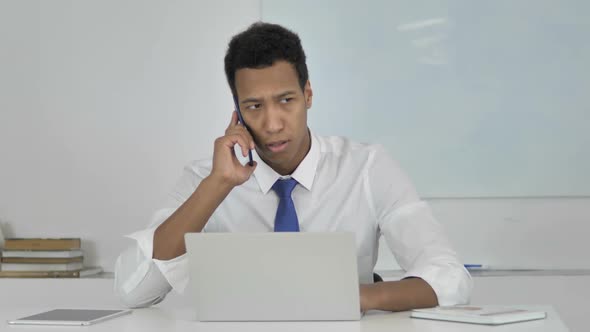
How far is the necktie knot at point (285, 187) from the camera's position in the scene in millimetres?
2455

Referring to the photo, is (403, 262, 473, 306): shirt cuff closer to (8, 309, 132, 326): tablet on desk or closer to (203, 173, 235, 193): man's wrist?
(203, 173, 235, 193): man's wrist

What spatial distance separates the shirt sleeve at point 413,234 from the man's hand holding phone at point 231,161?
41cm

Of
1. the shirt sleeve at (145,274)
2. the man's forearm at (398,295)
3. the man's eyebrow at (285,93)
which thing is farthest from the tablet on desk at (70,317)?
the man's eyebrow at (285,93)

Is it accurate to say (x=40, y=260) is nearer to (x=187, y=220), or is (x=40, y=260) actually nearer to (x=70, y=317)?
(x=187, y=220)

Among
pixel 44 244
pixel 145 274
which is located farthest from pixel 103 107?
pixel 145 274

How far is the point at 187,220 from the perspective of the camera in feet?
7.38

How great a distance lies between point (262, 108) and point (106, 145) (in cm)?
171

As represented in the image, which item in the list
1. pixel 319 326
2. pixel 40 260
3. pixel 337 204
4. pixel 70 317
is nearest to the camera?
pixel 319 326

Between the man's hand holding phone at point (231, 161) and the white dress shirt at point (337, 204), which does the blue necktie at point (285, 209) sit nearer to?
the white dress shirt at point (337, 204)

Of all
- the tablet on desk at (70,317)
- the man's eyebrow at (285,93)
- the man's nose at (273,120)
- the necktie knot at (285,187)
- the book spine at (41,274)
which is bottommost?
the book spine at (41,274)

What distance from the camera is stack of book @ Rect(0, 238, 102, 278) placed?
3742mm

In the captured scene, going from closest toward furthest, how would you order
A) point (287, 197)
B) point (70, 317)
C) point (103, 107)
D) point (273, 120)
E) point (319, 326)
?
point (319, 326)
point (70, 317)
point (273, 120)
point (287, 197)
point (103, 107)

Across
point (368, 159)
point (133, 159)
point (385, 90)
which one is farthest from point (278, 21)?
point (368, 159)

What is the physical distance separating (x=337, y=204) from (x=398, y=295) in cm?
62
